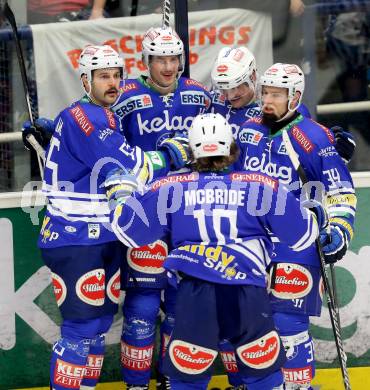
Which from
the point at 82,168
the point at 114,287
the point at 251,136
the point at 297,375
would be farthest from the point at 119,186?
the point at 297,375

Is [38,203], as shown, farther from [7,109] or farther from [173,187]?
[173,187]

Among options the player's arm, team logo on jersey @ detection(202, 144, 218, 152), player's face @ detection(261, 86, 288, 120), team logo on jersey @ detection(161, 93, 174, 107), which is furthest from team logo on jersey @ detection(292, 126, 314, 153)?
team logo on jersey @ detection(202, 144, 218, 152)

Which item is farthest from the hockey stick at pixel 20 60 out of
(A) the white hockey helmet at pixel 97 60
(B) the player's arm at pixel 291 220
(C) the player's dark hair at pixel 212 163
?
(B) the player's arm at pixel 291 220

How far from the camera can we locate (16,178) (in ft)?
21.0

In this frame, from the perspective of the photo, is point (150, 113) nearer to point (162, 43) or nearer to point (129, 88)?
point (129, 88)

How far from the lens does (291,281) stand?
5762mm

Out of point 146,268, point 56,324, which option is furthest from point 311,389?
point 56,324

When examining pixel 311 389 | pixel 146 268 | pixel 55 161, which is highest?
pixel 55 161

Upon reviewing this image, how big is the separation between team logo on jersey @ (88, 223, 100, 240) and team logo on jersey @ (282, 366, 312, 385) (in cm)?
105

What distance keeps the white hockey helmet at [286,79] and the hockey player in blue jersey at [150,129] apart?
48cm

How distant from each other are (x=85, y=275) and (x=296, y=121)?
1.19 meters

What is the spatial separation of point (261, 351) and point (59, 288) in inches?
45.1

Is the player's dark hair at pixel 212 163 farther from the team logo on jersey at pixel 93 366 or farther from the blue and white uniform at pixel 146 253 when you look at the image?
the team logo on jersey at pixel 93 366

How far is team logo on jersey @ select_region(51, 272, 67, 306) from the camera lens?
5.80 m
